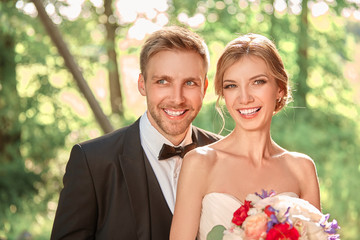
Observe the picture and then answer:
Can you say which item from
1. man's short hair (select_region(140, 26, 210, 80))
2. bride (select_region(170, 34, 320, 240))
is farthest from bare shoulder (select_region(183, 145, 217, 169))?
man's short hair (select_region(140, 26, 210, 80))

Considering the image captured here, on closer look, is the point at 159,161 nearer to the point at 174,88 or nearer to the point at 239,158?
the point at 174,88

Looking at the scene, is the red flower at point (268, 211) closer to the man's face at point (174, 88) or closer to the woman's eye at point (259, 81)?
the woman's eye at point (259, 81)

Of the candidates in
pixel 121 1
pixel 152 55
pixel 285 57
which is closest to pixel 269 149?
Result: pixel 152 55

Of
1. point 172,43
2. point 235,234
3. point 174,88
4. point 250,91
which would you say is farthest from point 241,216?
point 172,43

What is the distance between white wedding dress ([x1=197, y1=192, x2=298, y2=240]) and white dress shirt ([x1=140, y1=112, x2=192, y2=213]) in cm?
67

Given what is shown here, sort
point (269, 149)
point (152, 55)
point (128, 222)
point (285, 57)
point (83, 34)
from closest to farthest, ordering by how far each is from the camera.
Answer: point (269, 149) < point (128, 222) < point (152, 55) < point (285, 57) < point (83, 34)

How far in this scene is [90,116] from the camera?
37.2 feet

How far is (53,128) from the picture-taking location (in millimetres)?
10281

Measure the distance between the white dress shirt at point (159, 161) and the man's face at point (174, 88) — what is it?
0.07m

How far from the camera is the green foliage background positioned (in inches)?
385

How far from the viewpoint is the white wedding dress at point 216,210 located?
281cm

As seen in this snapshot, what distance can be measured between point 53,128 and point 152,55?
7.00m

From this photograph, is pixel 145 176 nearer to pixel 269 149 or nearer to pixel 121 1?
pixel 269 149

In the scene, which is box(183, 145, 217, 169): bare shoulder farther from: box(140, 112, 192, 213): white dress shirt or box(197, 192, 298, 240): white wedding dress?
box(140, 112, 192, 213): white dress shirt
